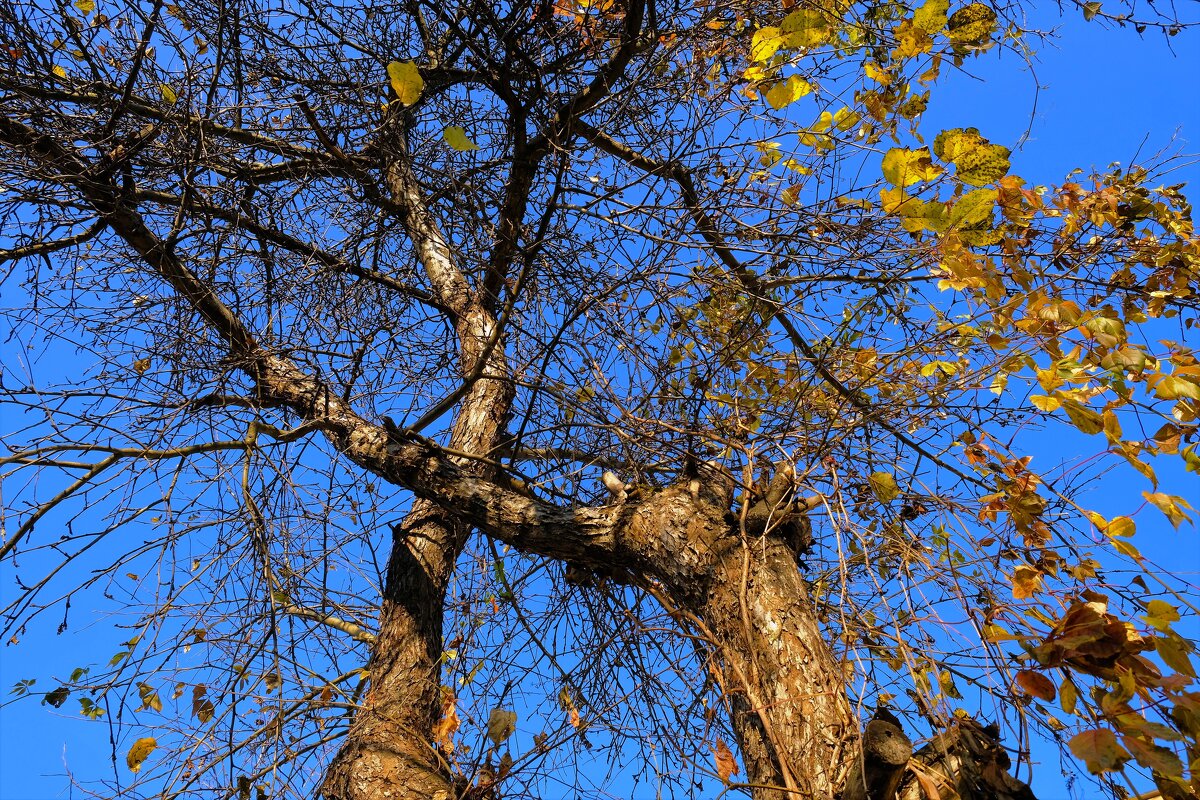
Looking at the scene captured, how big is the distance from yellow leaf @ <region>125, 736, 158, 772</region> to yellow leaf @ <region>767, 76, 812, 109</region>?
309 centimetres

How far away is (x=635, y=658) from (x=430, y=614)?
881 millimetres

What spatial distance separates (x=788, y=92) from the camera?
2.34m

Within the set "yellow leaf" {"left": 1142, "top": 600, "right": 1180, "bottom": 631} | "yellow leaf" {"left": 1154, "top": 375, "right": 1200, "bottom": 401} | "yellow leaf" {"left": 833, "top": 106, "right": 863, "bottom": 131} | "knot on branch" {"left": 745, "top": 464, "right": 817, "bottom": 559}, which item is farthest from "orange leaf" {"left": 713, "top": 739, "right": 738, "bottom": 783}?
"yellow leaf" {"left": 833, "top": 106, "right": 863, "bottom": 131}

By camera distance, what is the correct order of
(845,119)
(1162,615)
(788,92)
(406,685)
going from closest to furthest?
(1162,615) → (788,92) → (845,119) → (406,685)

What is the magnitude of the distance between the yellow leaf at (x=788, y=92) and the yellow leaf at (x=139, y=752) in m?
3.09

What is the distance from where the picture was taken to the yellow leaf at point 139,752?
287 centimetres

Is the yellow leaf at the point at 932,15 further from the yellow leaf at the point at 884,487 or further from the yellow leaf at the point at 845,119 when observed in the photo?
the yellow leaf at the point at 884,487

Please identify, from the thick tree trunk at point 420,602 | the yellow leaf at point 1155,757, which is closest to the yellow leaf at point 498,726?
→ the thick tree trunk at point 420,602

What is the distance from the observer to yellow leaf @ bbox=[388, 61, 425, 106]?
1932 millimetres

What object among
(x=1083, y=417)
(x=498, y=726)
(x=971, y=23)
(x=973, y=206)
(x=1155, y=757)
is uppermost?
(x=971, y=23)

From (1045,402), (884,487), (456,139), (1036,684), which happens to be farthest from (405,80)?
(1036,684)

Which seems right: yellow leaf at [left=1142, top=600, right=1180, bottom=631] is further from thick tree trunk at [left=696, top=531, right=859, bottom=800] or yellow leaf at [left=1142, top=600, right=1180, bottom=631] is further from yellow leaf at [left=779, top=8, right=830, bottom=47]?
yellow leaf at [left=779, top=8, right=830, bottom=47]

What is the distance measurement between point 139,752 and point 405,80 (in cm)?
257

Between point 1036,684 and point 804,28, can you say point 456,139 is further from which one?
point 1036,684
